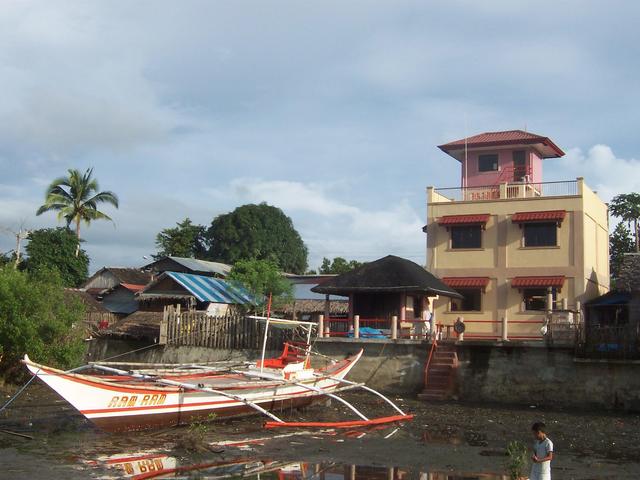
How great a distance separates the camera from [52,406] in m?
20.7

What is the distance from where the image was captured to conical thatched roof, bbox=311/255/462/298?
27.8 metres

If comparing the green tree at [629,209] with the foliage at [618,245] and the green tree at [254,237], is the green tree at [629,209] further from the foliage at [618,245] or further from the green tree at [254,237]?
the green tree at [254,237]

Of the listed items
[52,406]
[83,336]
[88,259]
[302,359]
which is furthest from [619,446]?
[88,259]

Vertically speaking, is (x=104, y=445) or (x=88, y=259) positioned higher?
(x=88, y=259)

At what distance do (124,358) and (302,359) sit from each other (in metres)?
11.0

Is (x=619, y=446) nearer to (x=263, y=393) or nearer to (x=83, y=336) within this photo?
(x=263, y=393)

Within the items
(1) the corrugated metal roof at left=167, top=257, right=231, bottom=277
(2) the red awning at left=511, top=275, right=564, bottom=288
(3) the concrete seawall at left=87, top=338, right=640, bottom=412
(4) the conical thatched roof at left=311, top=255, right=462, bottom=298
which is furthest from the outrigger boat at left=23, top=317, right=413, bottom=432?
(1) the corrugated metal roof at left=167, top=257, right=231, bottom=277

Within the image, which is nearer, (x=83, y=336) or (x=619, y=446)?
(x=619, y=446)

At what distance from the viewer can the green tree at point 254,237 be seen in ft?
188

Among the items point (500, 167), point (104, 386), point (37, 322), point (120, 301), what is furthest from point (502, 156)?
point (104, 386)

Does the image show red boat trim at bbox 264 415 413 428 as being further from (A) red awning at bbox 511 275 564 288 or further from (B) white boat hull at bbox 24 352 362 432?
(A) red awning at bbox 511 275 564 288

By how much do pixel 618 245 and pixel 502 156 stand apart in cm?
1207

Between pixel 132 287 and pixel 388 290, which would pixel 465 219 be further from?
pixel 132 287

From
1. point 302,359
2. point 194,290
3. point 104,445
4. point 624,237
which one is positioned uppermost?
point 624,237
